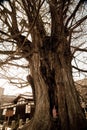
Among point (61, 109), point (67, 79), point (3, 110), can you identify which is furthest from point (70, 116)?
point (3, 110)

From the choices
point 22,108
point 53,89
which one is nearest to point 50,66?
point 53,89

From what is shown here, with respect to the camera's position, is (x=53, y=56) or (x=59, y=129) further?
(x=53, y=56)

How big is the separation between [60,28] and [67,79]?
145 cm

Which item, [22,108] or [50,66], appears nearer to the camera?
[50,66]

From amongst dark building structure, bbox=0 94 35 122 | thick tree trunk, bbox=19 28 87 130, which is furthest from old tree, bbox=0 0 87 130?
dark building structure, bbox=0 94 35 122

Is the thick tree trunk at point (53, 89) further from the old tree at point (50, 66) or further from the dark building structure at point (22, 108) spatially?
the dark building structure at point (22, 108)

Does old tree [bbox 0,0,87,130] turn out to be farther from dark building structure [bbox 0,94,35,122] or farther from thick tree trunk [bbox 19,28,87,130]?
dark building structure [bbox 0,94,35,122]

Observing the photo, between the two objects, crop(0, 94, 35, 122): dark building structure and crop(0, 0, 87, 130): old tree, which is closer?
crop(0, 0, 87, 130): old tree

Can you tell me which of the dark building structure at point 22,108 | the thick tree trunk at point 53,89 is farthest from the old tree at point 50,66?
the dark building structure at point 22,108

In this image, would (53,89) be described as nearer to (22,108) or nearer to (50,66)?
(50,66)

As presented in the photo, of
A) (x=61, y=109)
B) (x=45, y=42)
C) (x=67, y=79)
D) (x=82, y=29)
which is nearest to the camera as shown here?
(x=61, y=109)

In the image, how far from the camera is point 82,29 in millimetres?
5285

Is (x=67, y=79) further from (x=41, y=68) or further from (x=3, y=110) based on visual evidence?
(x=3, y=110)

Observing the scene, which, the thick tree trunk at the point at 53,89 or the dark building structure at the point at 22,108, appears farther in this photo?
the dark building structure at the point at 22,108
